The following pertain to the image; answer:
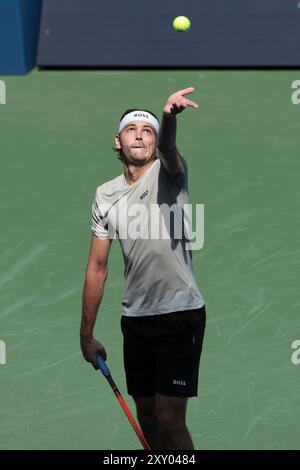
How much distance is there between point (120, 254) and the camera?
11.4 meters

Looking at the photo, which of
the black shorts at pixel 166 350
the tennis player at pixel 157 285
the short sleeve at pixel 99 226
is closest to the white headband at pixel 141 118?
the tennis player at pixel 157 285

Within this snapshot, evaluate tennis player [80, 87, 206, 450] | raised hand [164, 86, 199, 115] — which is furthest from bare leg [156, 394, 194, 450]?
raised hand [164, 86, 199, 115]

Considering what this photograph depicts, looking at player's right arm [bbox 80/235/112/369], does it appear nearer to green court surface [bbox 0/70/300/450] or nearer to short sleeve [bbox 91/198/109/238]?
short sleeve [bbox 91/198/109/238]

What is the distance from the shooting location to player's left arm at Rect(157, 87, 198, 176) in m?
6.51

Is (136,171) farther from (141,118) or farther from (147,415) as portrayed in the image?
(147,415)

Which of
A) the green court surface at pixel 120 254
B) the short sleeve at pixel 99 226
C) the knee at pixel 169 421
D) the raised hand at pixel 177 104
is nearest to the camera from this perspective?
the raised hand at pixel 177 104

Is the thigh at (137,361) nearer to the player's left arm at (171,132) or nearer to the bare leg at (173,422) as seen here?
the bare leg at (173,422)

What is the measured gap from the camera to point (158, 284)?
7070mm

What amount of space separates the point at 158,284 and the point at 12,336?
2.98 meters
